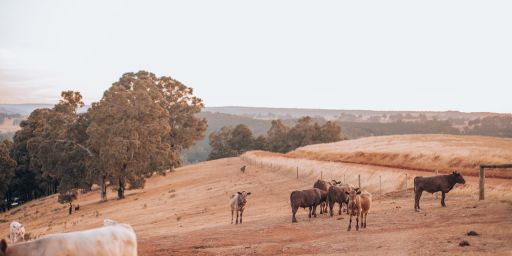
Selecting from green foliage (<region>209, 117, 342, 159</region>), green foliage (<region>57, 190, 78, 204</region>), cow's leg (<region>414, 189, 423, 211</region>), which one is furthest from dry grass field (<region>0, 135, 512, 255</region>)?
green foliage (<region>209, 117, 342, 159</region>)

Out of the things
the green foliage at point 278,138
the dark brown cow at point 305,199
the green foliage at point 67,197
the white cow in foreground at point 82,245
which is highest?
the white cow in foreground at point 82,245

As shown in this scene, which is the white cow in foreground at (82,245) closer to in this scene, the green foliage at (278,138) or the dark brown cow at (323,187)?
the dark brown cow at (323,187)

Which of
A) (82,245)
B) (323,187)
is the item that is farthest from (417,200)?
(82,245)

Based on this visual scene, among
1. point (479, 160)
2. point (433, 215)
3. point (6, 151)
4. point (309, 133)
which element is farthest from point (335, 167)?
point (309, 133)

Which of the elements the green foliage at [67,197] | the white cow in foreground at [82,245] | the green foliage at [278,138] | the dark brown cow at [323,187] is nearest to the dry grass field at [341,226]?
the dark brown cow at [323,187]

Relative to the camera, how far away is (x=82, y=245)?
10.9 meters

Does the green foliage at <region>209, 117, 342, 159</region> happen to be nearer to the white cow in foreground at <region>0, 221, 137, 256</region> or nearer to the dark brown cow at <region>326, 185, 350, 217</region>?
the dark brown cow at <region>326, 185, 350, 217</region>

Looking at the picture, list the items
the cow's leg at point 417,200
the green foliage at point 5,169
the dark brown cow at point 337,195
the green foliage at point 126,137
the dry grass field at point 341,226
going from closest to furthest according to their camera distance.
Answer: the dry grass field at point 341,226, the cow's leg at point 417,200, the dark brown cow at point 337,195, the green foliage at point 126,137, the green foliage at point 5,169

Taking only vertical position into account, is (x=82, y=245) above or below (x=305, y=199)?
above

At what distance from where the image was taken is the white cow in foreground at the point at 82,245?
34.2ft

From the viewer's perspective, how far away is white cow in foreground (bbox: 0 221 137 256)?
34.2ft

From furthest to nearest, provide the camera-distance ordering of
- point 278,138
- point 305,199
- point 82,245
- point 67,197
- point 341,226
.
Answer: point 278,138
point 67,197
point 305,199
point 341,226
point 82,245

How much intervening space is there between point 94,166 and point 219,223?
1337 inches

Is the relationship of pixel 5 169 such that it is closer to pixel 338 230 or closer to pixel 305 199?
pixel 305 199
